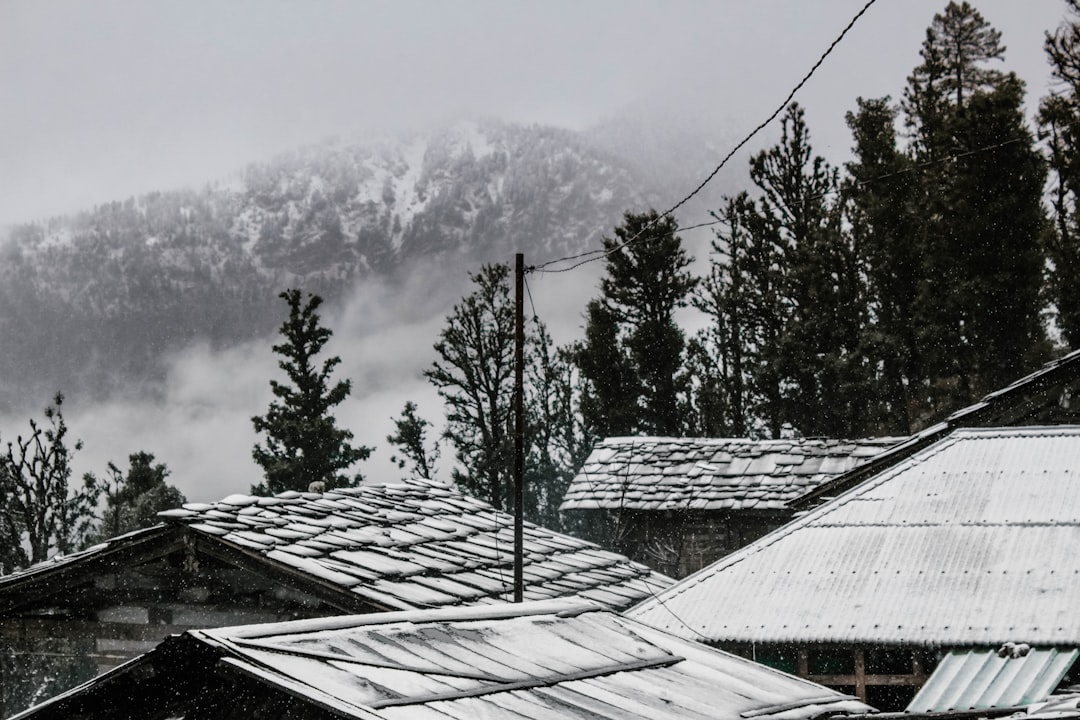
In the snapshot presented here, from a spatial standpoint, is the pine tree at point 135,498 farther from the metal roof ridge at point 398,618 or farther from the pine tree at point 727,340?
the metal roof ridge at point 398,618

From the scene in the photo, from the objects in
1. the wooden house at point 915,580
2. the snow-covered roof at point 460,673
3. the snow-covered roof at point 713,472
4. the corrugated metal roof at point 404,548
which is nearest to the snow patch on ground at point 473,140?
the snow-covered roof at point 713,472

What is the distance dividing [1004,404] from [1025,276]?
22698mm

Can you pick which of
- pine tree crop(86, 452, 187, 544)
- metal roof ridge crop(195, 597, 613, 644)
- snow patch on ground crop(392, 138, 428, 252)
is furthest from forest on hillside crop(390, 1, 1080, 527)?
snow patch on ground crop(392, 138, 428, 252)

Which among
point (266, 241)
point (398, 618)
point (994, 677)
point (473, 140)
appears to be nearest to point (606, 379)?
point (994, 677)

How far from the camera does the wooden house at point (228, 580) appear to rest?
1098cm

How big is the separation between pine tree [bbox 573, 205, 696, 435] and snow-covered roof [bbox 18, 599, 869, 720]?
33994mm

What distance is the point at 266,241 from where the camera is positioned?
124375 mm

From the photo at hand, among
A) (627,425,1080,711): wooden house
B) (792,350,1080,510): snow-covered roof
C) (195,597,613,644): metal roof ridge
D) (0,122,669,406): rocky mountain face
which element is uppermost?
(0,122,669,406): rocky mountain face

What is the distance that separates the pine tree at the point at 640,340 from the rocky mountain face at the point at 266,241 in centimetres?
6205

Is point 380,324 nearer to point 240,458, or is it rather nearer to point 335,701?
point 240,458

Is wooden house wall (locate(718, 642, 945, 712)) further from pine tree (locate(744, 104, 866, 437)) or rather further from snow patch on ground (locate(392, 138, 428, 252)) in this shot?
snow patch on ground (locate(392, 138, 428, 252))

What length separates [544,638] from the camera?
742cm

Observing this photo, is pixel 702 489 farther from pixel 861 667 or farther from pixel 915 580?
pixel 915 580

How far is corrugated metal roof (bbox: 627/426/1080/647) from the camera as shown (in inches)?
450
